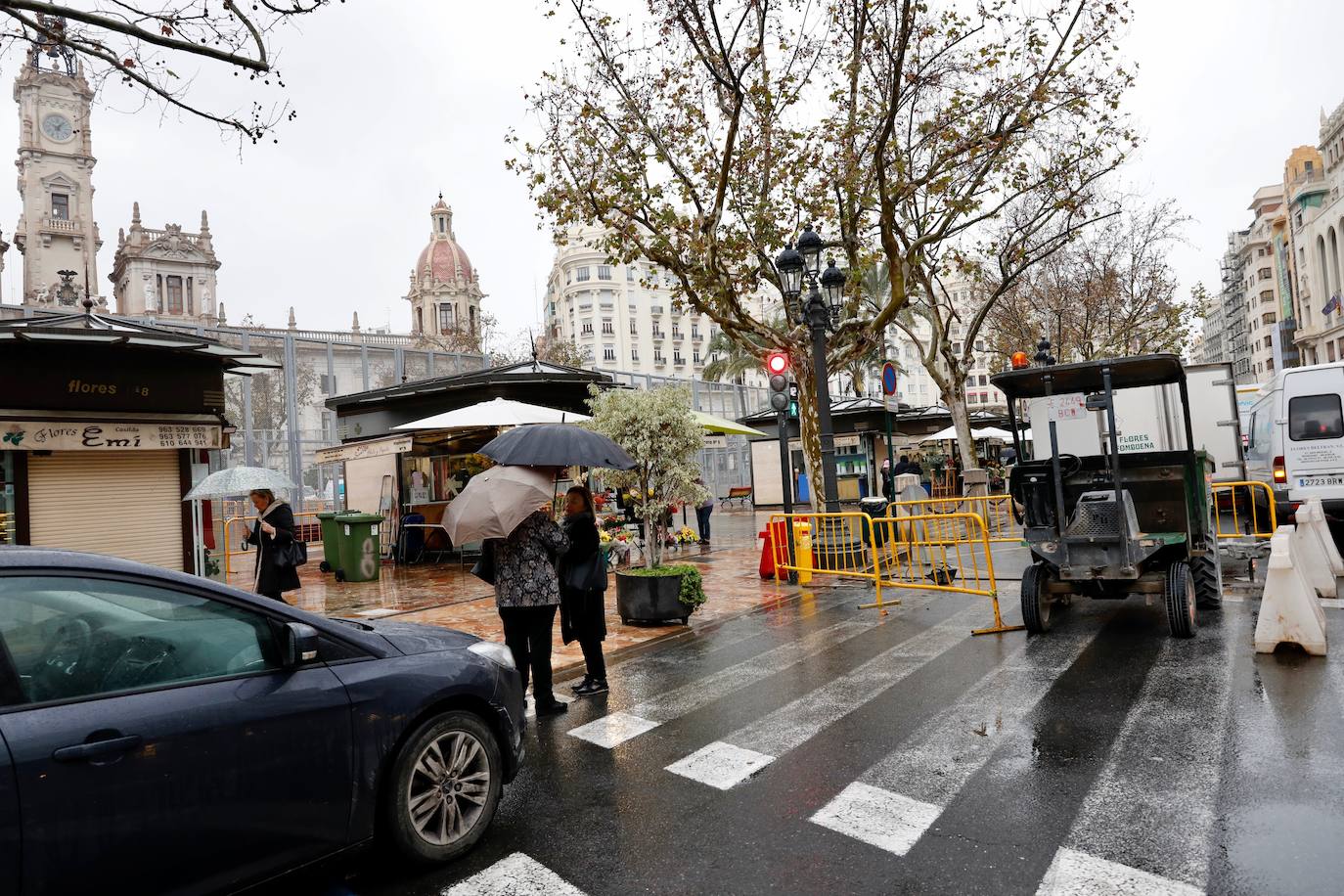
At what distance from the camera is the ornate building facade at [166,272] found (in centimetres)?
7769

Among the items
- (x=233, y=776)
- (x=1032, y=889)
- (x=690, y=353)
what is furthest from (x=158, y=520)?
(x=690, y=353)

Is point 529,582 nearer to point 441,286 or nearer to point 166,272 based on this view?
point 166,272

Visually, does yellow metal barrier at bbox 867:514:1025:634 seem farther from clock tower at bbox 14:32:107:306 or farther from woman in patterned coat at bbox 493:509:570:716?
clock tower at bbox 14:32:107:306

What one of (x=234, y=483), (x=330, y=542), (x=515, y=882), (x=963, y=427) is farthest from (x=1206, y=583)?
(x=330, y=542)

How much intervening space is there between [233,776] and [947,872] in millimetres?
2740

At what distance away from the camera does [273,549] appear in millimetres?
9461

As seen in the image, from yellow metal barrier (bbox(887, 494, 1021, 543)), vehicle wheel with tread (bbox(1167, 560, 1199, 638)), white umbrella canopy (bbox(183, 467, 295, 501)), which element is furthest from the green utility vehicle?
white umbrella canopy (bbox(183, 467, 295, 501))

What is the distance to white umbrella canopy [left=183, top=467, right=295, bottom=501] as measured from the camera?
10406mm

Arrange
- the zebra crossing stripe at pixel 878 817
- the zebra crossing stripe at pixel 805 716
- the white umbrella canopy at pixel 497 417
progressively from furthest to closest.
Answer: the white umbrella canopy at pixel 497 417 → the zebra crossing stripe at pixel 805 716 → the zebra crossing stripe at pixel 878 817

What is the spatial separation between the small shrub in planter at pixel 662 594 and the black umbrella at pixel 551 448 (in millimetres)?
2808

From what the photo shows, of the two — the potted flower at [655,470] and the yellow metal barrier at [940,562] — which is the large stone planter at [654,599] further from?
the yellow metal barrier at [940,562]

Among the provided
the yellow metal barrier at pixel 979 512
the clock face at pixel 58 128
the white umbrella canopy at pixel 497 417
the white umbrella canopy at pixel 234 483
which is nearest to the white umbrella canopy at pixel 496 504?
the white umbrella canopy at pixel 234 483

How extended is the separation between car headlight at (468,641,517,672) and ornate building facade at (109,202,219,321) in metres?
84.5

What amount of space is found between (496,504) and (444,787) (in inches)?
85.7
